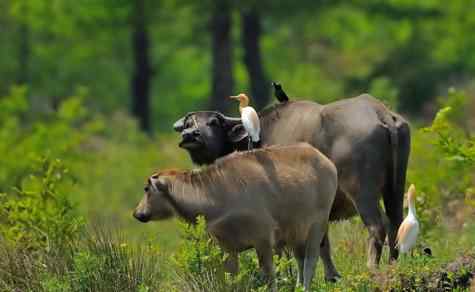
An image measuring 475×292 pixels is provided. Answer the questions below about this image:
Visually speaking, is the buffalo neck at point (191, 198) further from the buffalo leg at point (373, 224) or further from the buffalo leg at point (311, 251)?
the buffalo leg at point (373, 224)

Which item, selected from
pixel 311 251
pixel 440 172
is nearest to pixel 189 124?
pixel 311 251

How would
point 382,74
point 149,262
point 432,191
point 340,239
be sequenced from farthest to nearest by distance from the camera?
1. point 382,74
2. point 432,191
3. point 340,239
4. point 149,262

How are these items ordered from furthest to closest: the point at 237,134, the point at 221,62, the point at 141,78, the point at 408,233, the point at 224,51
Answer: the point at 141,78 < the point at 221,62 < the point at 224,51 < the point at 237,134 < the point at 408,233

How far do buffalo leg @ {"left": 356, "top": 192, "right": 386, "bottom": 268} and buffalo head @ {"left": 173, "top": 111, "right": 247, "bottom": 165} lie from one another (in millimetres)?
1522

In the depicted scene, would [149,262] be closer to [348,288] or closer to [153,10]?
[348,288]

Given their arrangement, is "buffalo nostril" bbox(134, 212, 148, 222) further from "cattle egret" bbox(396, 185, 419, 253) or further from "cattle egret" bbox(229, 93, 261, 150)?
"cattle egret" bbox(396, 185, 419, 253)

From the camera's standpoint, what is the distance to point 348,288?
12.0 metres

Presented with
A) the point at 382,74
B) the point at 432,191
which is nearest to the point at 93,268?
the point at 432,191

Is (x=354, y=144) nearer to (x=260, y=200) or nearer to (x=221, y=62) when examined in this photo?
(x=260, y=200)

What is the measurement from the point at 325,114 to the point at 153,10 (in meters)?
26.5

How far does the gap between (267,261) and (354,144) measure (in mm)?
2036

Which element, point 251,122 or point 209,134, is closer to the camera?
point 251,122

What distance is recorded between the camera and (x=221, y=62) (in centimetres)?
3866

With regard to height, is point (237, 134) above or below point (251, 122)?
below
